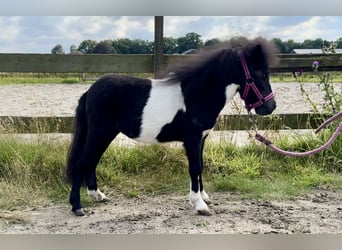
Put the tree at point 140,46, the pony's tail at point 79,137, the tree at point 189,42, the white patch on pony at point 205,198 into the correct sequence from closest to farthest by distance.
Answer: the tree at point 189,42, the pony's tail at point 79,137, the white patch on pony at point 205,198, the tree at point 140,46

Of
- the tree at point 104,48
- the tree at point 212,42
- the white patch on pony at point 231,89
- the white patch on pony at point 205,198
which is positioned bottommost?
the white patch on pony at point 205,198

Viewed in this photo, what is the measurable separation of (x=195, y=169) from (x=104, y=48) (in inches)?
92.1

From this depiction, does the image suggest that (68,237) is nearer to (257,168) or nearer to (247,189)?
(247,189)

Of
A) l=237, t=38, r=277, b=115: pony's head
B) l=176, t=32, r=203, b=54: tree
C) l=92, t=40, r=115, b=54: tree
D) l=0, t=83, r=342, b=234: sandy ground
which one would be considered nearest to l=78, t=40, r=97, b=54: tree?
l=92, t=40, r=115, b=54: tree

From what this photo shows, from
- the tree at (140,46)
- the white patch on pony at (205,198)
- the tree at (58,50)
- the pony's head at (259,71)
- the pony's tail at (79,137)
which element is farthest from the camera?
the tree at (58,50)

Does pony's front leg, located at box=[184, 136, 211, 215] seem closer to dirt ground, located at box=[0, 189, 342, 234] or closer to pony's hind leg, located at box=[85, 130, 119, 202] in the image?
dirt ground, located at box=[0, 189, 342, 234]

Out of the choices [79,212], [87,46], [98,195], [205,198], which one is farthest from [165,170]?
[87,46]

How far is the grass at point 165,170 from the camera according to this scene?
13.4 ft

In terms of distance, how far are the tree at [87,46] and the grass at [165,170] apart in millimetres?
1233

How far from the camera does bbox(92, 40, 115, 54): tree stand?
4.92 meters

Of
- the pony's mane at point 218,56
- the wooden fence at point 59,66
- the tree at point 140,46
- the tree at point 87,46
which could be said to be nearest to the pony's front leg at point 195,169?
the pony's mane at point 218,56

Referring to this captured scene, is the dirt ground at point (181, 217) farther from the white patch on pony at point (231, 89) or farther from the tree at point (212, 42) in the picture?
the tree at point (212, 42)

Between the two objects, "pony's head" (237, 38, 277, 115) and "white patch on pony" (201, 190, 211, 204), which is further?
"white patch on pony" (201, 190, 211, 204)

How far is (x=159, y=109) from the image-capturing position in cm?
345
